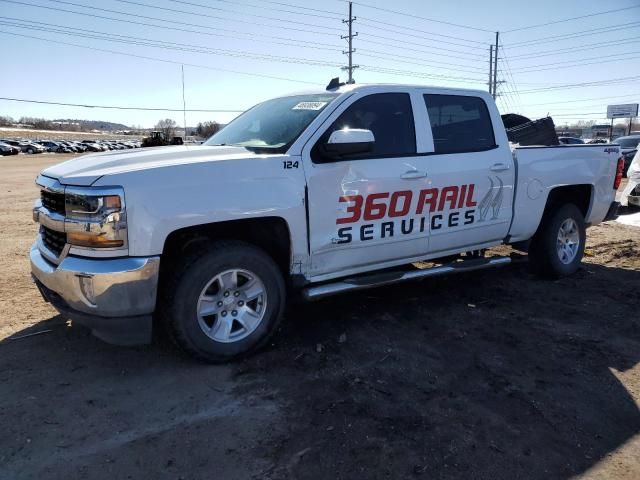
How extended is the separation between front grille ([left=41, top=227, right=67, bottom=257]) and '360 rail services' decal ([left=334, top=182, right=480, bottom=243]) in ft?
6.40

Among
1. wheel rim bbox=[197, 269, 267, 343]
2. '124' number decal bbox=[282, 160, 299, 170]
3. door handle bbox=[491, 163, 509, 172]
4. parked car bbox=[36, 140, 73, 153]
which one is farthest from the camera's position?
parked car bbox=[36, 140, 73, 153]

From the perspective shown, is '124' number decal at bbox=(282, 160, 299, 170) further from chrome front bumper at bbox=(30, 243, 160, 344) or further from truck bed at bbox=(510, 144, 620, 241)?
truck bed at bbox=(510, 144, 620, 241)

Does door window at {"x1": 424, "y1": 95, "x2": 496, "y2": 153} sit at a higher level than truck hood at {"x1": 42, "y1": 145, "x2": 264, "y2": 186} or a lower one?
higher

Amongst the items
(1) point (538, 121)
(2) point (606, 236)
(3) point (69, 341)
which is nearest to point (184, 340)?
(3) point (69, 341)

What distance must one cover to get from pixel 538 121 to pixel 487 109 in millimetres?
2309

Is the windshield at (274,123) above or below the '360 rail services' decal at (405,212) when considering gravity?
above

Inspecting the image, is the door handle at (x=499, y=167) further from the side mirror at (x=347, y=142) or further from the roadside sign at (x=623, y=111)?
the roadside sign at (x=623, y=111)

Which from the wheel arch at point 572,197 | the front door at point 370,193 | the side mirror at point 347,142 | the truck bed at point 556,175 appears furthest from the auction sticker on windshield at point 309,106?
the wheel arch at point 572,197

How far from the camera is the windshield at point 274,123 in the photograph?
4.03 metres

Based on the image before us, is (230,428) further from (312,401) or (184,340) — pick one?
(184,340)

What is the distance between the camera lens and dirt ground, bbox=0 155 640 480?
259cm

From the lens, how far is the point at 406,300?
510 centimetres

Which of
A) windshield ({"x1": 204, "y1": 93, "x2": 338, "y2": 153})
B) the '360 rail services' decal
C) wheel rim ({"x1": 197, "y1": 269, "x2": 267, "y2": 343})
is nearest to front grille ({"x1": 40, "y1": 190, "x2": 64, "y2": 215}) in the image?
wheel rim ({"x1": 197, "y1": 269, "x2": 267, "y2": 343})

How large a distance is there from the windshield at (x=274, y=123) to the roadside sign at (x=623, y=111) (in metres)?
60.9
